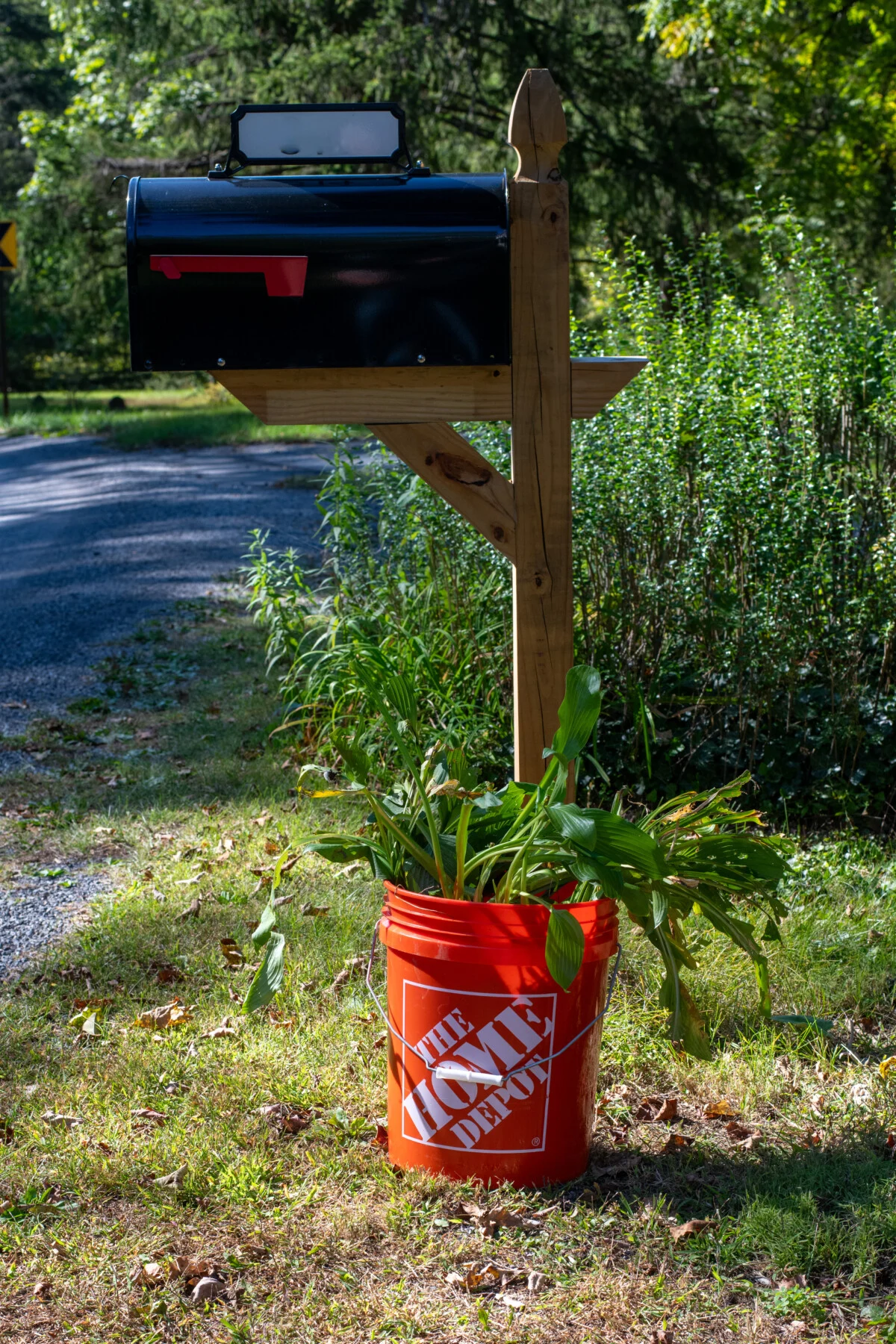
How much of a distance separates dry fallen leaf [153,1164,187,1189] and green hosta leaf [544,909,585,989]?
3.40 feet

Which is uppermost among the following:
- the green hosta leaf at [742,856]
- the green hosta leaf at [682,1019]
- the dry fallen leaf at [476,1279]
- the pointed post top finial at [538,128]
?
the pointed post top finial at [538,128]

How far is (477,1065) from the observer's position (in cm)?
252

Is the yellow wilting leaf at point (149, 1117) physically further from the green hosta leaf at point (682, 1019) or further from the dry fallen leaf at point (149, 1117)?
the green hosta leaf at point (682, 1019)

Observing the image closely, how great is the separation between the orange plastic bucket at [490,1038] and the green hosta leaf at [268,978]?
23cm

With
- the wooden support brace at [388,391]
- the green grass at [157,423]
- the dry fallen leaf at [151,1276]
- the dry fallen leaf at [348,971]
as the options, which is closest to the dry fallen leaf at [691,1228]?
the dry fallen leaf at [151,1276]

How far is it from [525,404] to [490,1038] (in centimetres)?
141

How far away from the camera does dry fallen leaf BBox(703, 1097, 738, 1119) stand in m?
2.95

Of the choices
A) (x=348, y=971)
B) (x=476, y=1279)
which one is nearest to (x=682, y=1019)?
(x=476, y=1279)

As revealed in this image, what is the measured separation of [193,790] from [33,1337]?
2.93m

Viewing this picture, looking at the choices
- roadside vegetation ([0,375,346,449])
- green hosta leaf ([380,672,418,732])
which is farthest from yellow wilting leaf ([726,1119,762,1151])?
roadside vegetation ([0,375,346,449])

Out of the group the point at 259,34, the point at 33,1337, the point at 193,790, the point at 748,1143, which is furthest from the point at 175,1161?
the point at 259,34

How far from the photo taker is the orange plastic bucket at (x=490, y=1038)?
2463mm

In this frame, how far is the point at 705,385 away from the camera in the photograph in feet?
15.5

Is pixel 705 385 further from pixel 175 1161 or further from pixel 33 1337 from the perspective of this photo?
pixel 33 1337
